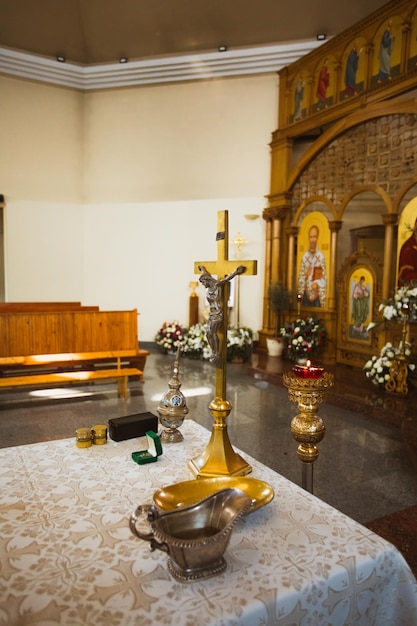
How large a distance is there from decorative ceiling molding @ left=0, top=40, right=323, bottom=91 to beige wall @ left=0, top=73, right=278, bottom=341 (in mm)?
207

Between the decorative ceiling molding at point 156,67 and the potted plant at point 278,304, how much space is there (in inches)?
181

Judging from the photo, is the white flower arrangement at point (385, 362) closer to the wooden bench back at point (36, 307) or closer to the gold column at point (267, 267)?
the gold column at point (267, 267)

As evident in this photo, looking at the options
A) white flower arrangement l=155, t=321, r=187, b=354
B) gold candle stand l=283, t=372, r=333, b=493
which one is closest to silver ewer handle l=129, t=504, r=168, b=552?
gold candle stand l=283, t=372, r=333, b=493

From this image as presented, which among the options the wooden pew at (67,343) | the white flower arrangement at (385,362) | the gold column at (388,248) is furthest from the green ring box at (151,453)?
the gold column at (388,248)

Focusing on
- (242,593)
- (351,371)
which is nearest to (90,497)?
(242,593)

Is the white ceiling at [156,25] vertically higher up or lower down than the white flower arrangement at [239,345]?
higher up

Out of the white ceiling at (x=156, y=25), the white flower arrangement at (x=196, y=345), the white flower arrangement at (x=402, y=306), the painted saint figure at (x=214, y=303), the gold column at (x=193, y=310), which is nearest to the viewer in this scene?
Result: the painted saint figure at (x=214, y=303)

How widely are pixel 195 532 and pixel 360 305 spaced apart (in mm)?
7065

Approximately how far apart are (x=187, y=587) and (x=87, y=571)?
278mm

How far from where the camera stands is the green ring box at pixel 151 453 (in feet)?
6.46

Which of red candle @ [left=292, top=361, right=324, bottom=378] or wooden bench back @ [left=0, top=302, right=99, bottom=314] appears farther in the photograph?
wooden bench back @ [left=0, top=302, right=99, bottom=314]

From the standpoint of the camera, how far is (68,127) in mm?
11211

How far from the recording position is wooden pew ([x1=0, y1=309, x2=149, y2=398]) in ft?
20.4

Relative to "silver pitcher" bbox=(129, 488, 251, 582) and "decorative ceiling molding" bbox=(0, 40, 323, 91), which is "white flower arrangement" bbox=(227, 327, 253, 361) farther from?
"silver pitcher" bbox=(129, 488, 251, 582)
